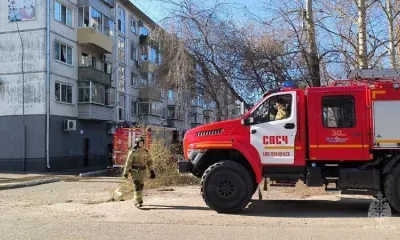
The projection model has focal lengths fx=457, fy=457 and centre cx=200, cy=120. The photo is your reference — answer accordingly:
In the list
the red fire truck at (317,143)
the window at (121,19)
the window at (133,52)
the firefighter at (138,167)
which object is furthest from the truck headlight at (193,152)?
the window at (133,52)

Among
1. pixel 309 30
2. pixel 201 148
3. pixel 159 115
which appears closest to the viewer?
pixel 201 148

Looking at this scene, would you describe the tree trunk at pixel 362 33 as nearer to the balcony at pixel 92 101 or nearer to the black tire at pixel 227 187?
the black tire at pixel 227 187

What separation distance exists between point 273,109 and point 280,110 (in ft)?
0.51

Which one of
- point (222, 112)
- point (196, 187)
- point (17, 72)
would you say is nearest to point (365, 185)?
point (196, 187)

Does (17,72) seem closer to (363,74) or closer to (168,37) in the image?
(168,37)

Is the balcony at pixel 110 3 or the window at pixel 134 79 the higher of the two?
the balcony at pixel 110 3

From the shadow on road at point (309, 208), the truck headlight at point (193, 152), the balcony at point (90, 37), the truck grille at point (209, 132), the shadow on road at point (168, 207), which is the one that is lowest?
the shadow on road at point (309, 208)

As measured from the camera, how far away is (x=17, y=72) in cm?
2931

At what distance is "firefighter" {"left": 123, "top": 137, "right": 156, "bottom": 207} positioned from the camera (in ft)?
35.7

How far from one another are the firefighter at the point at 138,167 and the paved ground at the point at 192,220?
0.39 metres

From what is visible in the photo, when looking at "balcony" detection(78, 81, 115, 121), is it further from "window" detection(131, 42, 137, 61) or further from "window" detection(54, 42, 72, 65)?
"window" detection(131, 42, 137, 61)

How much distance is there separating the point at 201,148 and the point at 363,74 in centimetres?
393

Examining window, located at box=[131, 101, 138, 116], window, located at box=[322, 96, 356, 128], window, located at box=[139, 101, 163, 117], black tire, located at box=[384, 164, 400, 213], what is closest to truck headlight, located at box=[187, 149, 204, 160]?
window, located at box=[322, 96, 356, 128]

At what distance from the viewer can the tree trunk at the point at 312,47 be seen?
1612 centimetres
